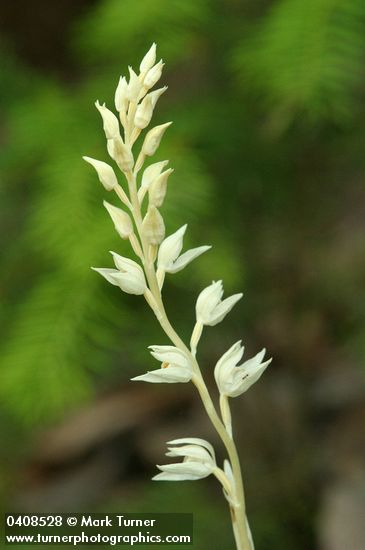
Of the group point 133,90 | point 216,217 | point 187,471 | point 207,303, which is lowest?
point 187,471

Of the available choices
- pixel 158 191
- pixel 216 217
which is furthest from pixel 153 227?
pixel 216 217

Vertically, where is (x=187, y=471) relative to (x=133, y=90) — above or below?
below

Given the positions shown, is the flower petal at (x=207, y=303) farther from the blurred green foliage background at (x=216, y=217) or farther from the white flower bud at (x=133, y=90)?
the blurred green foliage background at (x=216, y=217)

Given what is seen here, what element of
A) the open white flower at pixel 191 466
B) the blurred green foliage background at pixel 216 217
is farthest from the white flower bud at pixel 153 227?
the blurred green foliage background at pixel 216 217

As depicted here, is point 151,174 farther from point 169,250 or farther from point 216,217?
point 216,217

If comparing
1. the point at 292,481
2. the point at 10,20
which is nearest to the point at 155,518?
the point at 292,481

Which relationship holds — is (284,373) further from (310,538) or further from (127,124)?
(127,124)
